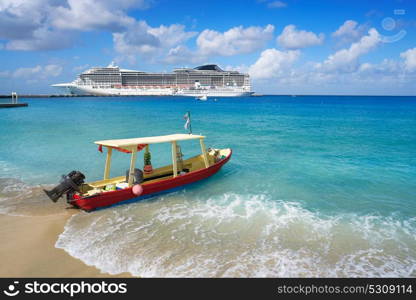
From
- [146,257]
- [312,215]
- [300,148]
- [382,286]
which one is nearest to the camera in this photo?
[382,286]

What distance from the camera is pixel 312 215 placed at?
9031mm

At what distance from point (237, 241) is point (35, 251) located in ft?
16.5

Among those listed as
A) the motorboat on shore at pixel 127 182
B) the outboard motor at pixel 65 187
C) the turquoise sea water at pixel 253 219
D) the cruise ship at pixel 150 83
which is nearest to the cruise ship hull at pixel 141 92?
the cruise ship at pixel 150 83

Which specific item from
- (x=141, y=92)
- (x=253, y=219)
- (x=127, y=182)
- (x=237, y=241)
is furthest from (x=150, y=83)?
(x=237, y=241)

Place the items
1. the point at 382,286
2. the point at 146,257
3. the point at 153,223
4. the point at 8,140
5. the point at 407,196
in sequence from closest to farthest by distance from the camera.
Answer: the point at 382,286 < the point at 146,257 < the point at 153,223 < the point at 407,196 < the point at 8,140

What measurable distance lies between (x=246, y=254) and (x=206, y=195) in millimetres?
4288

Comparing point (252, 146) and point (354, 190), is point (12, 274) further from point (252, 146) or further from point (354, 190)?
point (252, 146)

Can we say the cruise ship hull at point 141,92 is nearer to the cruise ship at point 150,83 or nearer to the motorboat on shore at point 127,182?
the cruise ship at point 150,83

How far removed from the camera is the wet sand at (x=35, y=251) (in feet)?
19.2

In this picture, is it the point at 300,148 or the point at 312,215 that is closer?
the point at 312,215

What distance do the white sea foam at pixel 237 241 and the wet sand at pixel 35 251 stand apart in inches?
10.3

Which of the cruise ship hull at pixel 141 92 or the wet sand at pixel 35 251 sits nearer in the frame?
the wet sand at pixel 35 251

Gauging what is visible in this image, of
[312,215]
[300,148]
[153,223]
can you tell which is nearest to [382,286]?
[312,215]

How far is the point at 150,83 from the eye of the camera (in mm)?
129375
